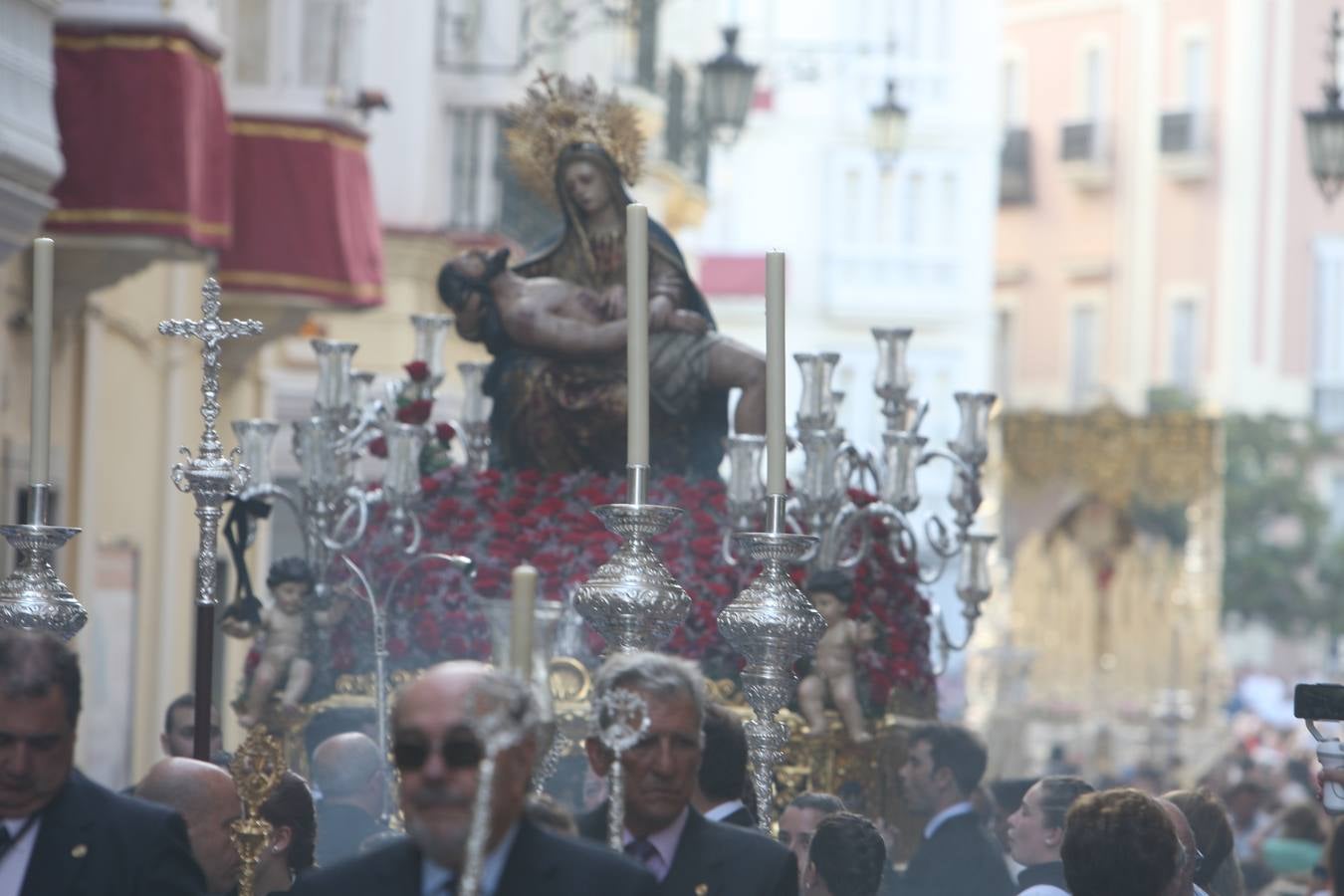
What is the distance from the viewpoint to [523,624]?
169 inches

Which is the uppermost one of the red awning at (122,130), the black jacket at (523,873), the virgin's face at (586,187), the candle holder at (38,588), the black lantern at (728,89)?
the black lantern at (728,89)

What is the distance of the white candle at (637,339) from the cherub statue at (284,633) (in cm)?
362

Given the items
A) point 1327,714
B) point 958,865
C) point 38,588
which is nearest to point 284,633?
point 958,865

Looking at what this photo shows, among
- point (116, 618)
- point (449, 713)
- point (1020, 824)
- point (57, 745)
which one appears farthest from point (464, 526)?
point (116, 618)

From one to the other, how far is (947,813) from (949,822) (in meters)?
0.04

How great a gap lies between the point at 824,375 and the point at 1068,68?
134ft

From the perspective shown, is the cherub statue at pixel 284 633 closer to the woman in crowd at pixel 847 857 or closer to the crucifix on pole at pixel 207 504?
the crucifix on pole at pixel 207 504

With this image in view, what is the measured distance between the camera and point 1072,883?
5.79 m

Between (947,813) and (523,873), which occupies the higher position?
(523,873)

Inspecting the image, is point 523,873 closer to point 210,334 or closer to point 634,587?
point 634,587

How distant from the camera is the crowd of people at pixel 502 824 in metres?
4.05

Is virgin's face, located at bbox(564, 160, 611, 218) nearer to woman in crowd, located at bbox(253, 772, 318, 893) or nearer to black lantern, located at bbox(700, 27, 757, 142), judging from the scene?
woman in crowd, located at bbox(253, 772, 318, 893)

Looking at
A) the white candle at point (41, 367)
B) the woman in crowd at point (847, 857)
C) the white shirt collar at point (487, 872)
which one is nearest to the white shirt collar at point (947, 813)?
the woman in crowd at point (847, 857)

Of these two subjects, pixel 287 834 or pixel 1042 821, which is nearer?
pixel 287 834
